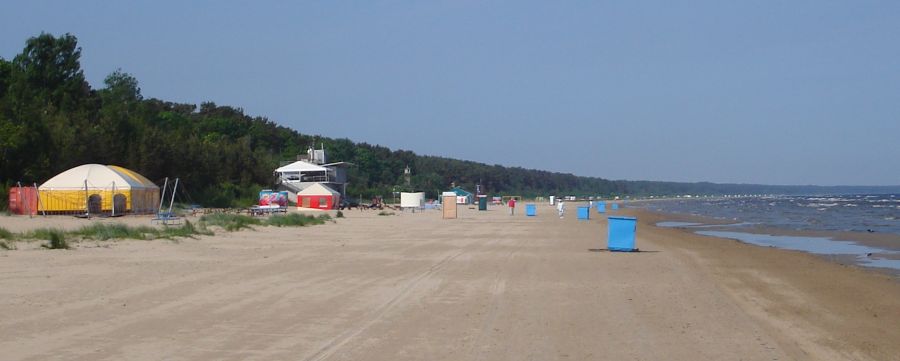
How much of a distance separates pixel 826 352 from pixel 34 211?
37.7 meters

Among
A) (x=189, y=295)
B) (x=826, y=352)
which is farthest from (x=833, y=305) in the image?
(x=189, y=295)

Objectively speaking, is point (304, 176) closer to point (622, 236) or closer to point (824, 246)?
point (824, 246)

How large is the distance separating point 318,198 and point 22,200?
2526cm

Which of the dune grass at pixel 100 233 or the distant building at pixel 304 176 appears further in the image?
the distant building at pixel 304 176

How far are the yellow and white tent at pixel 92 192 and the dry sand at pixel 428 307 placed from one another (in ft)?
71.9

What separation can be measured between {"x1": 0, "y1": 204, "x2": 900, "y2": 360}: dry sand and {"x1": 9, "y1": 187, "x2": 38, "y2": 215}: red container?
2240 centimetres

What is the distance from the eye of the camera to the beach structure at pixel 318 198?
2437 inches

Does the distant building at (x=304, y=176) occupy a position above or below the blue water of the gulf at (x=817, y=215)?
above

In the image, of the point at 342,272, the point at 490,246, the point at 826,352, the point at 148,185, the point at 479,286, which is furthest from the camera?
the point at 148,185

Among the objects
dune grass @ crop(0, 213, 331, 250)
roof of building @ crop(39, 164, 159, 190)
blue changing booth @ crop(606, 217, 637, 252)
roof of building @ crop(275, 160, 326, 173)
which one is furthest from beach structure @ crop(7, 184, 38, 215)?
roof of building @ crop(275, 160, 326, 173)

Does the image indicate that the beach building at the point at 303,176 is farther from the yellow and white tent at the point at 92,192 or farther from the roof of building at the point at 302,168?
the yellow and white tent at the point at 92,192

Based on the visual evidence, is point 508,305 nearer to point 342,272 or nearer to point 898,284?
point 342,272

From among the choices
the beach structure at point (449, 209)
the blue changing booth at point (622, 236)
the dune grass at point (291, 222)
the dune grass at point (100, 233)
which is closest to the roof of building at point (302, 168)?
the beach structure at point (449, 209)

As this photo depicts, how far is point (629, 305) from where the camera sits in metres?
10.9
